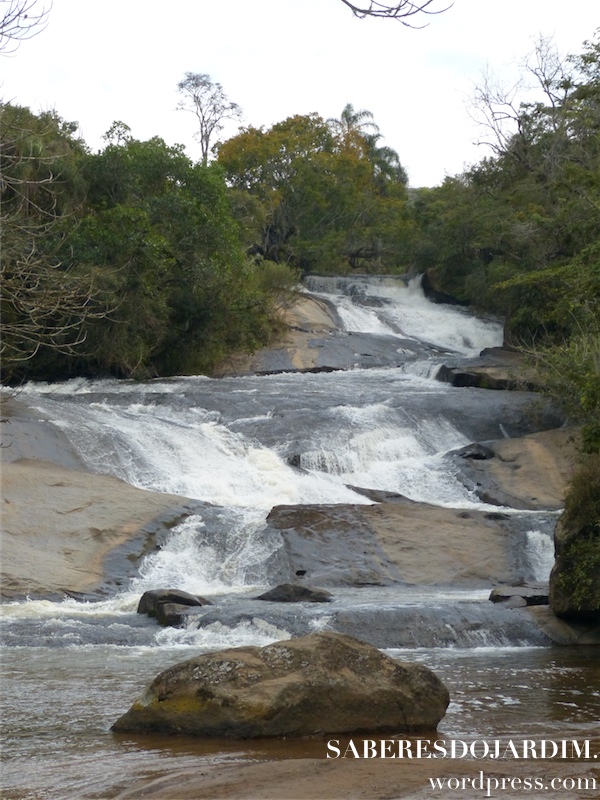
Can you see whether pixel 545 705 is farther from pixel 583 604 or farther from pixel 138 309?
pixel 138 309

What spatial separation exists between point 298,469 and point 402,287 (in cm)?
2454

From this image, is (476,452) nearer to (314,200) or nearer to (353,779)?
(353,779)

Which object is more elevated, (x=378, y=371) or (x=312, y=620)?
(x=378, y=371)

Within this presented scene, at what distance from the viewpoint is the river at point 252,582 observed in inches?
293

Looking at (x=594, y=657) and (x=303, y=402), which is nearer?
(x=594, y=657)

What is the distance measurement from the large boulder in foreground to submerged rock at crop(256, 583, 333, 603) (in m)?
5.44

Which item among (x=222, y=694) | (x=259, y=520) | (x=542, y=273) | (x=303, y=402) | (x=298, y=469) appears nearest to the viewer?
(x=222, y=694)

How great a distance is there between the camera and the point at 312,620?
11828mm

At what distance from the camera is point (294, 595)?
42.8 feet

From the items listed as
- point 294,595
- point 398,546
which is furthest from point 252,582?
point 398,546

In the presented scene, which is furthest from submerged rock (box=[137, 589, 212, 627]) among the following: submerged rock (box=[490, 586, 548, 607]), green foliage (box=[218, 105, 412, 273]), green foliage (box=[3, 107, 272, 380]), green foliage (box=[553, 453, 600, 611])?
green foliage (box=[218, 105, 412, 273])

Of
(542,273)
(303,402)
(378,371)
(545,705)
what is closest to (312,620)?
(545,705)

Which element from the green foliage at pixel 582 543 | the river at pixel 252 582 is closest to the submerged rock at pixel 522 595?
the river at pixel 252 582

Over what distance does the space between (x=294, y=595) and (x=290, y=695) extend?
599 cm
